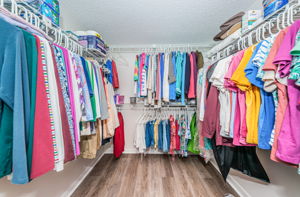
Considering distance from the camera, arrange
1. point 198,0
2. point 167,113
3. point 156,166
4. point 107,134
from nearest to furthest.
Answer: point 198,0
point 107,134
point 156,166
point 167,113

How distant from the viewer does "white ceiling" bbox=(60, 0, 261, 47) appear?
4.19 ft

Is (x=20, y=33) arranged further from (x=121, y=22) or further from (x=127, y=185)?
(x=127, y=185)

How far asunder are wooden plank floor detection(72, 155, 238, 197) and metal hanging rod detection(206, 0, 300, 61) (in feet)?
5.37

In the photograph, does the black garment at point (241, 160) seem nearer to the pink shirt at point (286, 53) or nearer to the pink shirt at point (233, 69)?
the pink shirt at point (233, 69)

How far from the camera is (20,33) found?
0.53 metres

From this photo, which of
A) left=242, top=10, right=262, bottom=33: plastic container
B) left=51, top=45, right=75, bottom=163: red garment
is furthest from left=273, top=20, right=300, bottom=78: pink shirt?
left=51, top=45, right=75, bottom=163: red garment

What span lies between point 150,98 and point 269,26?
1.46 m

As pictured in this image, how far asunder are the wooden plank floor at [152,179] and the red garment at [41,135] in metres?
1.10

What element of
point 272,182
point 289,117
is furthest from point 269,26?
point 272,182

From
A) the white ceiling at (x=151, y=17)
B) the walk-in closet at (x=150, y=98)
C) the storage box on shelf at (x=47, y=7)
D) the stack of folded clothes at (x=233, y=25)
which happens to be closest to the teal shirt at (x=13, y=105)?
the walk-in closet at (x=150, y=98)

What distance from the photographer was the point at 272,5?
785mm

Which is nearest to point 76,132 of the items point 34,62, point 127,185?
point 34,62

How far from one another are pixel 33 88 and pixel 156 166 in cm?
188

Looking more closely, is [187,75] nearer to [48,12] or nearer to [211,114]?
[211,114]
